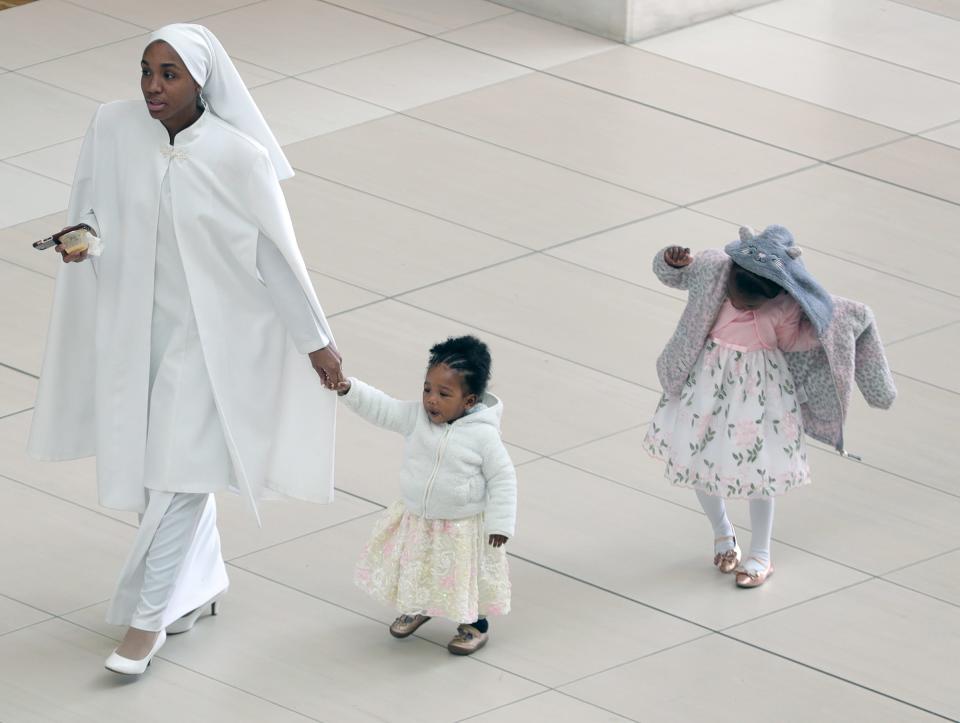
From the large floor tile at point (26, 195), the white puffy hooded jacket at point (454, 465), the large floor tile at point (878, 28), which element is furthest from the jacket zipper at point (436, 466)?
the large floor tile at point (878, 28)

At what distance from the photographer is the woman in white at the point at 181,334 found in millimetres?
6543

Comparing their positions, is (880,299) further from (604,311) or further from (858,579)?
(858,579)

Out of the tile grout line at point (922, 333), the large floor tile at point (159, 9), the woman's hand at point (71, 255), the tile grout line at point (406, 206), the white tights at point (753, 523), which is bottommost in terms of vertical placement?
the tile grout line at point (922, 333)

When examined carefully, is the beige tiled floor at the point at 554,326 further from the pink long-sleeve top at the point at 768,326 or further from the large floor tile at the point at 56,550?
the pink long-sleeve top at the point at 768,326

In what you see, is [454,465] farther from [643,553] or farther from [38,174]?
[38,174]

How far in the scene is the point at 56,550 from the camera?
753cm

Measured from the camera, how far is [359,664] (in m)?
6.88

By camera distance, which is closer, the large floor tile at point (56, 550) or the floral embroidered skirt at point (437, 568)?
the floral embroidered skirt at point (437, 568)

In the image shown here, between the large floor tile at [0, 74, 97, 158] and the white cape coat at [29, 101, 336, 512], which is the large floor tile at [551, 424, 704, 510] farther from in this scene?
the large floor tile at [0, 74, 97, 158]

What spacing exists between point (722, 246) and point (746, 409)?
9.94 feet

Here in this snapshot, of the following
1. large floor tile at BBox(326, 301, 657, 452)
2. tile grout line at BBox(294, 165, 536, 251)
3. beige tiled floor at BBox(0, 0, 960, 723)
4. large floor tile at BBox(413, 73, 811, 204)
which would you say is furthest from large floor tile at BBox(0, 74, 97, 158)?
large floor tile at BBox(326, 301, 657, 452)

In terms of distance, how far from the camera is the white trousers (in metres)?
6.71

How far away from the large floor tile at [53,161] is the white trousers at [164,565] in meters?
4.44

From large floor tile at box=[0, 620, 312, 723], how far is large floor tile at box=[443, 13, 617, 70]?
644 cm
